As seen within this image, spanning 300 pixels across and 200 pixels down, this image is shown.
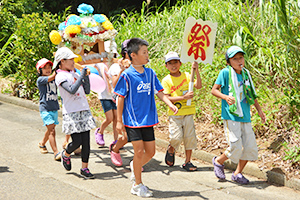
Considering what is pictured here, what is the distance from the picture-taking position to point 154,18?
12.5 meters

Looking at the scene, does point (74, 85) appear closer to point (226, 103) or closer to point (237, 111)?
point (226, 103)

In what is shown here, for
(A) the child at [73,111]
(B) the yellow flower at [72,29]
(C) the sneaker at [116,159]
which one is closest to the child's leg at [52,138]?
(A) the child at [73,111]

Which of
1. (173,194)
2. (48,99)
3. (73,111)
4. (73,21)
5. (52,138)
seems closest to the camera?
(173,194)

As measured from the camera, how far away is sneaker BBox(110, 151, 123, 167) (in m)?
6.60

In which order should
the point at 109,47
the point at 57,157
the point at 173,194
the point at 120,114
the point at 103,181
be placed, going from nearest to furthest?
1. the point at 120,114
2. the point at 173,194
3. the point at 103,181
4. the point at 57,157
5. the point at 109,47

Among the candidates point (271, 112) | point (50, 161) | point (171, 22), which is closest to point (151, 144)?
point (50, 161)

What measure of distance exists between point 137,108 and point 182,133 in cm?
136

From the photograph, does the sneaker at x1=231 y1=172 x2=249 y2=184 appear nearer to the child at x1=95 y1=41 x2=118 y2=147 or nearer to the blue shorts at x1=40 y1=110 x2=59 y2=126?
the child at x1=95 y1=41 x2=118 y2=147

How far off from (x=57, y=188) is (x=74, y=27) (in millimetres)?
2759

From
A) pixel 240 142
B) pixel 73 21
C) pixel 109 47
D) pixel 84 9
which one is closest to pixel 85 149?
pixel 109 47

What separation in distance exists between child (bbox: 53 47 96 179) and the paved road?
316 millimetres

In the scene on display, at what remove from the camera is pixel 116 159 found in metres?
6.64

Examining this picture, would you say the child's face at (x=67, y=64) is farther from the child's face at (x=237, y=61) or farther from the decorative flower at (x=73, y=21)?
the child's face at (x=237, y=61)

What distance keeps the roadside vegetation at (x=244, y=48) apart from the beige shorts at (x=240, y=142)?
584mm
